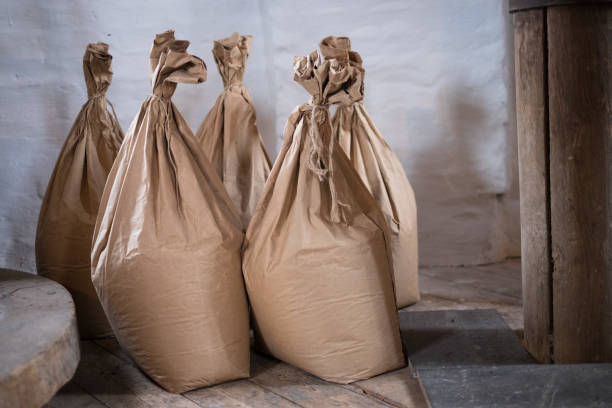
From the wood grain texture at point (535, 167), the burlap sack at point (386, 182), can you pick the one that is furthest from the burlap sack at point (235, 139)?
the wood grain texture at point (535, 167)

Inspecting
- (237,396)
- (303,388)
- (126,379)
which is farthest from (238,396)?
(126,379)

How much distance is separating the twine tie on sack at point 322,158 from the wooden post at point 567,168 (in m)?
0.46

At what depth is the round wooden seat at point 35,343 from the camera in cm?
113

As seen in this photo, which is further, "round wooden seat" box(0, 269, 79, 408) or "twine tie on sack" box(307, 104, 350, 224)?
"twine tie on sack" box(307, 104, 350, 224)

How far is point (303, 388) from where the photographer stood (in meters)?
1.64

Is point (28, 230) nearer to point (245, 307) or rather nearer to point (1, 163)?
point (1, 163)

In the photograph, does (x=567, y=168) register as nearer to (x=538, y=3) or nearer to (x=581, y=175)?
(x=581, y=175)

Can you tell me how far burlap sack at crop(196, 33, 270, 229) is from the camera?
2.07 meters

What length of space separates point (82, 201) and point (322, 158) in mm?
786

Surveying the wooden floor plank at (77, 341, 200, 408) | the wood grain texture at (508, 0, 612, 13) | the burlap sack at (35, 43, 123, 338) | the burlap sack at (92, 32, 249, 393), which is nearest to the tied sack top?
the burlap sack at (92, 32, 249, 393)

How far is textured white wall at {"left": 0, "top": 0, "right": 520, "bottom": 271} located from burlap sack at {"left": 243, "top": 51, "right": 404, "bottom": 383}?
3.16 feet

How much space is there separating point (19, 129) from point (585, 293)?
79.9 inches

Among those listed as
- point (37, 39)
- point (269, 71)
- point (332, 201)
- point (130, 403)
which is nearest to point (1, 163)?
point (37, 39)

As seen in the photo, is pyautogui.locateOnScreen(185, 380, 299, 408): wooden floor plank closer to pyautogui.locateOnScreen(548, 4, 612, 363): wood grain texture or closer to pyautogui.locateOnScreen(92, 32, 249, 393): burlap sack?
pyautogui.locateOnScreen(92, 32, 249, 393): burlap sack
